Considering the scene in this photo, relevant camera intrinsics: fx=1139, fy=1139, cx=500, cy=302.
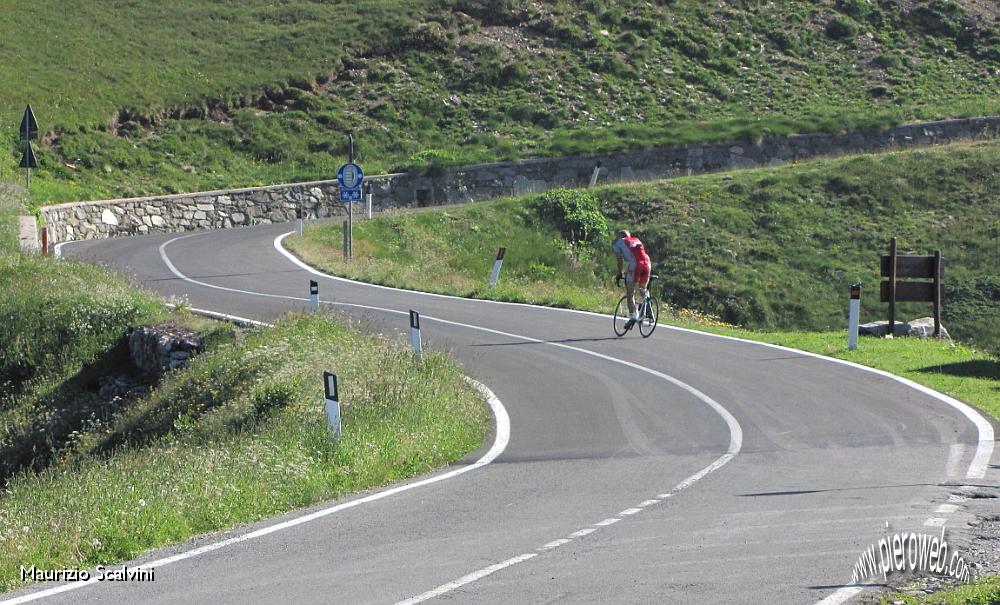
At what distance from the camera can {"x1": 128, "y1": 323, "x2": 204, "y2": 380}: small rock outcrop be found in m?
17.1

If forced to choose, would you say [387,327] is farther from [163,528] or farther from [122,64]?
[122,64]

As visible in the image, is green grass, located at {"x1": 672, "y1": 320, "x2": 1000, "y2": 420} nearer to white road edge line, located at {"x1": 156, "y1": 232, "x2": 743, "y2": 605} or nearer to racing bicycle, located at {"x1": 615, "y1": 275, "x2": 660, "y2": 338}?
racing bicycle, located at {"x1": 615, "y1": 275, "x2": 660, "y2": 338}

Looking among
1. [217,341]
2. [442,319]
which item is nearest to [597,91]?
[442,319]

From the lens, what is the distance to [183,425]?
44.4ft

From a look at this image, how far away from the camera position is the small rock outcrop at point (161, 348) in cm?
1706

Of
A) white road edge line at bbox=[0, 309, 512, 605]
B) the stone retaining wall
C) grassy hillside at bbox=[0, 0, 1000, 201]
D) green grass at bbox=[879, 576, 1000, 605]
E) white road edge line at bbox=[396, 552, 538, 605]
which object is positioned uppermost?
grassy hillside at bbox=[0, 0, 1000, 201]

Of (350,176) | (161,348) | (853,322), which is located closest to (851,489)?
(853,322)

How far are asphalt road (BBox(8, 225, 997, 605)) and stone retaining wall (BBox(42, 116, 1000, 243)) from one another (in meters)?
22.5

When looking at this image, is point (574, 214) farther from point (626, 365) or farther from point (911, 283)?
point (626, 365)

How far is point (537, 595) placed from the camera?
6.61 m

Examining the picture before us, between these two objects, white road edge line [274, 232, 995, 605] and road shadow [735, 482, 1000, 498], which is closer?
white road edge line [274, 232, 995, 605]

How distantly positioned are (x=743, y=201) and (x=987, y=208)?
7223mm

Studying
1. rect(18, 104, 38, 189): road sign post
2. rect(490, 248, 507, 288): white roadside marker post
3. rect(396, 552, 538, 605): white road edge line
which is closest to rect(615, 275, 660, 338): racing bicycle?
rect(490, 248, 507, 288): white roadside marker post

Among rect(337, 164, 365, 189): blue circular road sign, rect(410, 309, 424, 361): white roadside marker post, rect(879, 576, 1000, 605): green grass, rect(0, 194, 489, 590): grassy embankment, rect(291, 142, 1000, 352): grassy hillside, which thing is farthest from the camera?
rect(291, 142, 1000, 352): grassy hillside
